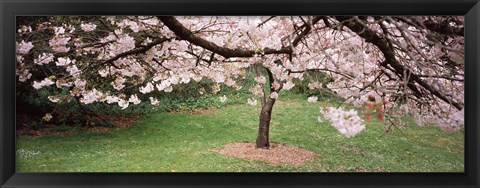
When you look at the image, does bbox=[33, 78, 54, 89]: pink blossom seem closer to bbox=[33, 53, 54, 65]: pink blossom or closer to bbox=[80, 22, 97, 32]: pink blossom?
bbox=[33, 53, 54, 65]: pink blossom

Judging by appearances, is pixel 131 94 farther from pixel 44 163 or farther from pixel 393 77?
pixel 393 77

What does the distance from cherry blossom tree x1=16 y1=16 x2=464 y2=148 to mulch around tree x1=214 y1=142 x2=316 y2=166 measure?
41 millimetres

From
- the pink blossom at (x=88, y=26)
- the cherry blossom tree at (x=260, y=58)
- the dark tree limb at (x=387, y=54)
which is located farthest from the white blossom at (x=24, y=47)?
the dark tree limb at (x=387, y=54)

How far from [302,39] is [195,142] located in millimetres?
671

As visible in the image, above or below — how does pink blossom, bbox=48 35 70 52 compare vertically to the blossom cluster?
above

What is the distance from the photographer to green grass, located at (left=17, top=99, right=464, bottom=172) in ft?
6.05

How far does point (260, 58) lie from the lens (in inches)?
73.9

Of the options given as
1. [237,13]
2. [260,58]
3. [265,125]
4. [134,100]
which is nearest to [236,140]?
[265,125]

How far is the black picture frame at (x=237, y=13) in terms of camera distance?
5.22 ft

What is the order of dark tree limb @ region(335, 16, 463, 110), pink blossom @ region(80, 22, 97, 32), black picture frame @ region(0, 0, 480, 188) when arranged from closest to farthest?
black picture frame @ region(0, 0, 480, 188) → dark tree limb @ region(335, 16, 463, 110) → pink blossom @ region(80, 22, 97, 32)

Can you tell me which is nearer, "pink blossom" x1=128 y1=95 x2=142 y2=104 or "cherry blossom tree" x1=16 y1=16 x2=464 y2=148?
"cherry blossom tree" x1=16 y1=16 x2=464 y2=148

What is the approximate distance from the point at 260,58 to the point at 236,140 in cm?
39

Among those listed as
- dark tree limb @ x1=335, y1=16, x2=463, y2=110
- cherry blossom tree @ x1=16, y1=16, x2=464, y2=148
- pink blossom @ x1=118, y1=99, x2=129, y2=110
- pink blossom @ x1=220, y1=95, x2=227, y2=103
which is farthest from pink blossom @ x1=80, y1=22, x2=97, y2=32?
dark tree limb @ x1=335, y1=16, x2=463, y2=110

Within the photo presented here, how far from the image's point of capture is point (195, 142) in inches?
76.0
